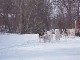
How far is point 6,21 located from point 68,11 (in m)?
10.5

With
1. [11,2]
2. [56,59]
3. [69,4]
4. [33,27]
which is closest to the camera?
[56,59]

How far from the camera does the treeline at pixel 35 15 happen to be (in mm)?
37469

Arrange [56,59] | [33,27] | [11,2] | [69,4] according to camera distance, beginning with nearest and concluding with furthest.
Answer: [56,59]
[33,27]
[11,2]
[69,4]

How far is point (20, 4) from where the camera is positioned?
123 feet

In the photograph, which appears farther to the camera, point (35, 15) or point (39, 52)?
point (35, 15)

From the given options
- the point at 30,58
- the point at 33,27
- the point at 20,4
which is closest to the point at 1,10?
the point at 20,4

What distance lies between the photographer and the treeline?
37.5m

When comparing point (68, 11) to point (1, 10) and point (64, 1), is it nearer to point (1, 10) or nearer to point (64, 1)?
point (64, 1)

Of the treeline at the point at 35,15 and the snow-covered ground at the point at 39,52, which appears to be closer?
the snow-covered ground at the point at 39,52

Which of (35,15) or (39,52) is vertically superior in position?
(35,15)

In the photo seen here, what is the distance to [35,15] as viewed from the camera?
38469mm

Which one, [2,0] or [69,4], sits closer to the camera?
[2,0]

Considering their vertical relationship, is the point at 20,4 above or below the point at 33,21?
above

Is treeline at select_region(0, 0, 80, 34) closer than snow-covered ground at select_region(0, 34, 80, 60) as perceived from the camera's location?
No
